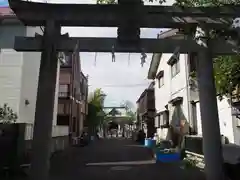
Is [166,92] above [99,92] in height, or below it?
below

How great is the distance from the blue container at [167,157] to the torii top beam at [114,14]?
874 cm

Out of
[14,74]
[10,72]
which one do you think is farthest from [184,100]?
[10,72]

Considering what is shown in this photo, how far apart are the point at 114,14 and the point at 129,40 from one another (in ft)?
2.71

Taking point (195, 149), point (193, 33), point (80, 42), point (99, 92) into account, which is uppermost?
point (99, 92)

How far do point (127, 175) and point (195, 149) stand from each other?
450cm

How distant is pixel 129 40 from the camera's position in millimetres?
7840

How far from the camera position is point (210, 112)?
7.54 metres

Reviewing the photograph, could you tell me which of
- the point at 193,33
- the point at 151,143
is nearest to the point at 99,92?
the point at 151,143

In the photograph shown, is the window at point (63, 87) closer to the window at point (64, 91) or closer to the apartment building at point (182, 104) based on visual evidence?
the window at point (64, 91)

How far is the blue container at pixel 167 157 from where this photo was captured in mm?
15086

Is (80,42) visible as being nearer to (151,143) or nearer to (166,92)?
(166,92)

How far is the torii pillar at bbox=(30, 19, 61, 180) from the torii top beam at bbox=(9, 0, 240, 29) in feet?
1.23

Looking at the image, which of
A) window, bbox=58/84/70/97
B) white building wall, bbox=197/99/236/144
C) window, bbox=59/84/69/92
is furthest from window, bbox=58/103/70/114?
white building wall, bbox=197/99/236/144

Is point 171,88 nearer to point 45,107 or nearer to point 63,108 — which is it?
point 63,108
